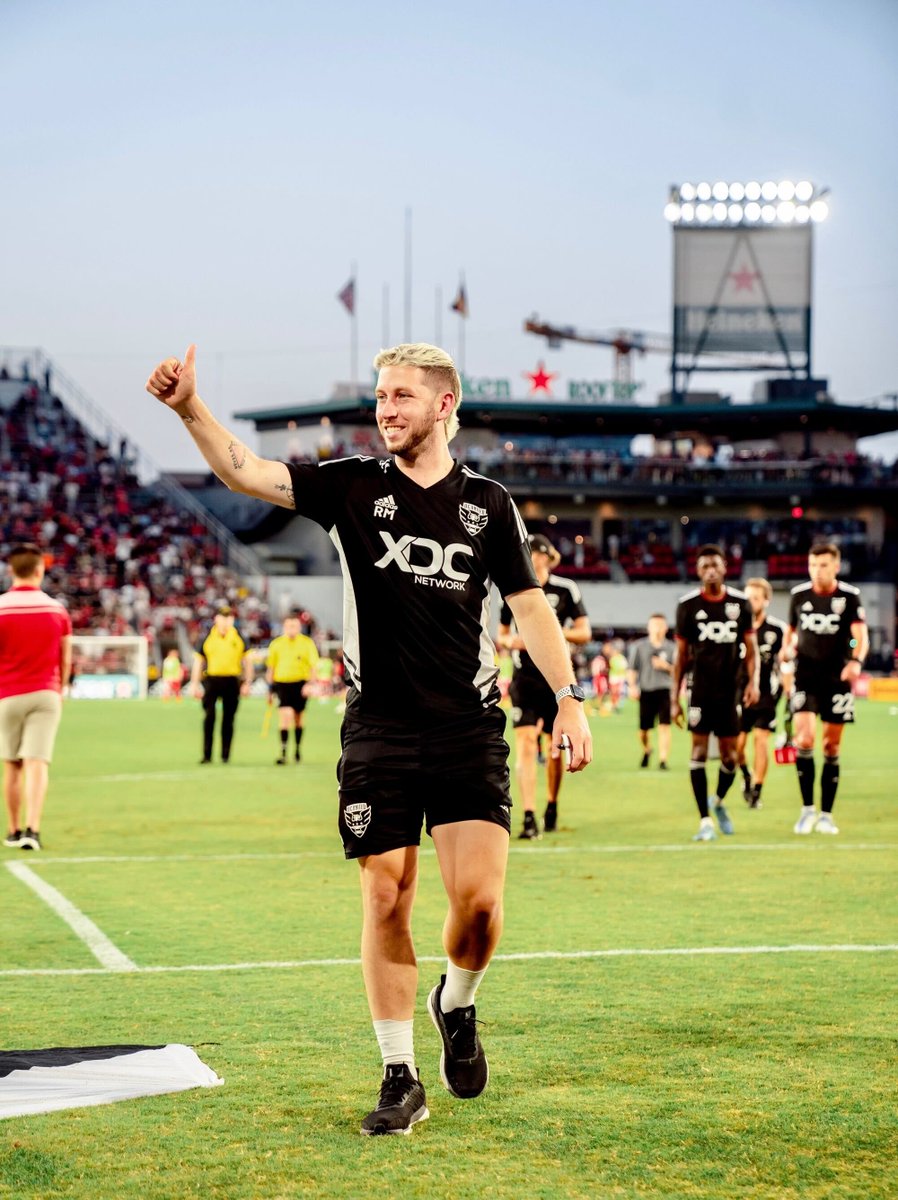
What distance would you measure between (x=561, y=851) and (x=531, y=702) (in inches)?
47.6

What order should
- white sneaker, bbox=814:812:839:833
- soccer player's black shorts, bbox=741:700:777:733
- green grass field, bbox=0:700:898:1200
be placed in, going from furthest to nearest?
1. soccer player's black shorts, bbox=741:700:777:733
2. white sneaker, bbox=814:812:839:833
3. green grass field, bbox=0:700:898:1200

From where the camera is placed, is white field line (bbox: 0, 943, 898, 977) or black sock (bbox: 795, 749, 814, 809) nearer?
white field line (bbox: 0, 943, 898, 977)

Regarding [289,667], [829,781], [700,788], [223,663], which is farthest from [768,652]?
[289,667]

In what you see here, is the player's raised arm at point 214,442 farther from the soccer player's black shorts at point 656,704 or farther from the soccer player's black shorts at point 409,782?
the soccer player's black shorts at point 656,704

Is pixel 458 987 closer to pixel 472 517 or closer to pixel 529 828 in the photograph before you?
pixel 472 517

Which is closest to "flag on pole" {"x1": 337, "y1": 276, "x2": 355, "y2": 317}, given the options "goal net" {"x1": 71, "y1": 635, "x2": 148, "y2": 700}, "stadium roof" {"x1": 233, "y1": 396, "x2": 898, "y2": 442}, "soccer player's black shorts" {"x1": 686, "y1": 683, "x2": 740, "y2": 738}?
"stadium roof" {"x1": 233, "y1": 396, "x2": 898, "y2": 442}

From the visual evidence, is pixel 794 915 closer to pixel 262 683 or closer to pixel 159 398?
pixel 159 398

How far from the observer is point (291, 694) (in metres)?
22.6

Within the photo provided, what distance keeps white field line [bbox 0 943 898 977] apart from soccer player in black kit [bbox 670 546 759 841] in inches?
192

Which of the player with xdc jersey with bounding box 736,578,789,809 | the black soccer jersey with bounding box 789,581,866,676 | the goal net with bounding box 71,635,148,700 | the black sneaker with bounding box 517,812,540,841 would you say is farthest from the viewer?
the goal net with bounding box 71,635,148,700

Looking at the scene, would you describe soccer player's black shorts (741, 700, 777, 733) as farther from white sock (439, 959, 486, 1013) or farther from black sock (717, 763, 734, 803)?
white sock (439, 959, 486, 1013)

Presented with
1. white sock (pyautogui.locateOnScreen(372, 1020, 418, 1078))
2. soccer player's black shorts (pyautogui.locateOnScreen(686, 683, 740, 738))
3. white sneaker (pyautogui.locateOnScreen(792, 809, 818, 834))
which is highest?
soccer player's black shorts (pyautogui.locateOnScreen(686, 683, 740, 738))

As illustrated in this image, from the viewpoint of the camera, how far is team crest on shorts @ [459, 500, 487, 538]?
5.07 m

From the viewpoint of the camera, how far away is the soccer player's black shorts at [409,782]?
4.98 meters
